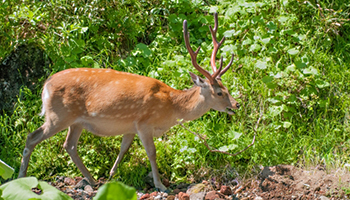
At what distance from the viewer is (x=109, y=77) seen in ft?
18.1

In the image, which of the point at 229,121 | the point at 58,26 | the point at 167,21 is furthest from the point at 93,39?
the point at 229,121

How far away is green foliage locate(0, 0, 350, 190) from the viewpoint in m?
5.82

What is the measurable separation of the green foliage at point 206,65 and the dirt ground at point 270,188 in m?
0.21

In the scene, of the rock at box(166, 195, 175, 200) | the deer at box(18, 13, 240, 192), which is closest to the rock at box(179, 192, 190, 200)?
the rock at box(166, 195, 175, 200)

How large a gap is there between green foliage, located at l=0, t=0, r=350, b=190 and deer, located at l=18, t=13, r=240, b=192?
1.29ft

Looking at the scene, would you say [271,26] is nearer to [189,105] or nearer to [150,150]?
[189,105]

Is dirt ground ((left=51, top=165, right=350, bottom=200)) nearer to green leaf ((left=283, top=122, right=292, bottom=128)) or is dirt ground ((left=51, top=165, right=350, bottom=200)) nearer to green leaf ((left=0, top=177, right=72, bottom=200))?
green leaf ((left=283, top=122, right=292, bottom=128))

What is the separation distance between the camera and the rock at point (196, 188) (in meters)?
5.30

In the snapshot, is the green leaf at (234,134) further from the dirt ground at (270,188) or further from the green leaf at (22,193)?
the green leaf at (22,193)

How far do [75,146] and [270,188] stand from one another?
242cm

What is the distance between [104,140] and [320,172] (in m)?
2.77

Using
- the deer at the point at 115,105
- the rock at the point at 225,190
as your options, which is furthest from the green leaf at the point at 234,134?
the rock at the point at 225,190

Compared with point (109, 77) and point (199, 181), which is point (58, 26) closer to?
point (109, 77)

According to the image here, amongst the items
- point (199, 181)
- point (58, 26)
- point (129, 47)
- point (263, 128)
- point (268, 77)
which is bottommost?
point (199, 181)
